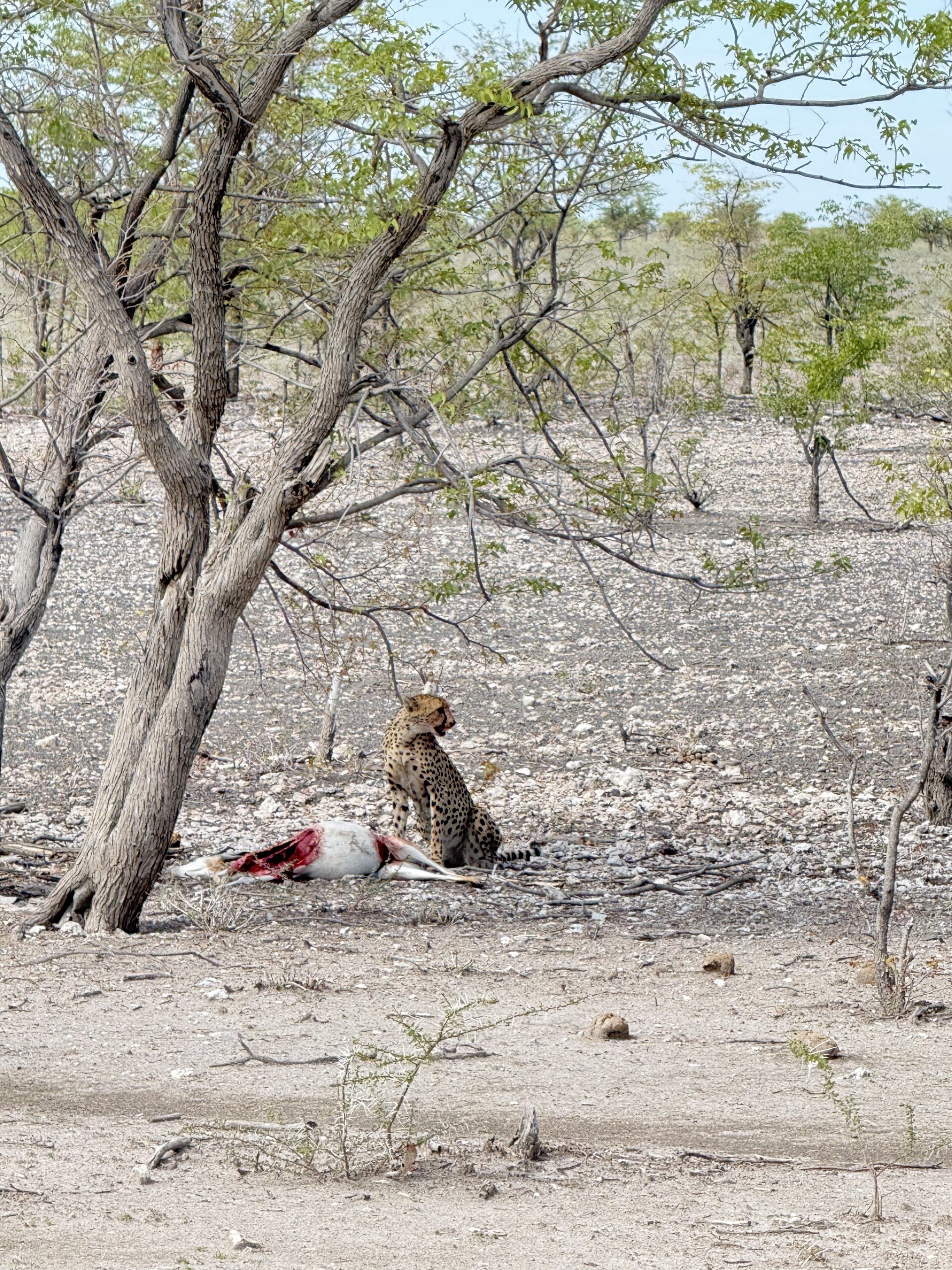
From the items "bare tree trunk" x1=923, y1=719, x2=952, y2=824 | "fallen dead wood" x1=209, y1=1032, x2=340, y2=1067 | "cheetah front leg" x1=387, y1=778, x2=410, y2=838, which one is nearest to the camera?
"fallen dead wood" x1=209, y1=1032, x2=340, y2=1067

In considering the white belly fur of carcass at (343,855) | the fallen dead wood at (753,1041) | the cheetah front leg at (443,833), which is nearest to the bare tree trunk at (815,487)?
the cheetah front leg at (443,833)

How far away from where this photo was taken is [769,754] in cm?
1184

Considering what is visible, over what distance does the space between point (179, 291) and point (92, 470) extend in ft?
22.7

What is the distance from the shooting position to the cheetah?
8.80 m

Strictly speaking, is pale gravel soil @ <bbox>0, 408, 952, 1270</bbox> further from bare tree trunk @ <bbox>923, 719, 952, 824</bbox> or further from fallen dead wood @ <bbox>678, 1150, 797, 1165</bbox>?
bare tree trunk @ <bbox>923, 719, 952, 824</bbox>

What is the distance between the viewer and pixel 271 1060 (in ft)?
17.1

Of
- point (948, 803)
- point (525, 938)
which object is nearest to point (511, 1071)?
point (525, 938)

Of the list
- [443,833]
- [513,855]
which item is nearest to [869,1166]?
[443,833]

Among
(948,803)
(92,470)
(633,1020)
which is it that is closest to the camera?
(633,1020)

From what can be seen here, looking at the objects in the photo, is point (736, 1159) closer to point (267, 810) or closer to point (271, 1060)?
point (271, 1060)

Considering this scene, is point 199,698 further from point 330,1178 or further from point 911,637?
point 911,637

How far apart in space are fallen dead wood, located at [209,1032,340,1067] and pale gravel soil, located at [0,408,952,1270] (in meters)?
0.07

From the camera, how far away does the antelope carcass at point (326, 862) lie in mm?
8266

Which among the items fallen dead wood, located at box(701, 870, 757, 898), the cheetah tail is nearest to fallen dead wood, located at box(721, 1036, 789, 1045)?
fallen dead wood, located at box(701, 870, 757, 898)
